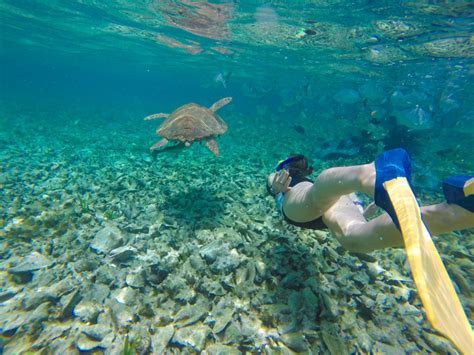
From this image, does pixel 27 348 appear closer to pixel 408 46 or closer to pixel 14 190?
pixel 14 190

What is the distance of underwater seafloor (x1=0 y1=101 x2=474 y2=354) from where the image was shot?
279 centimetres

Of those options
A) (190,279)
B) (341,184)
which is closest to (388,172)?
(341,184)

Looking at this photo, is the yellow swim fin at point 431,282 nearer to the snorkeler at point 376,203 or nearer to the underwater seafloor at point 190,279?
the snorkeler at point 376,203

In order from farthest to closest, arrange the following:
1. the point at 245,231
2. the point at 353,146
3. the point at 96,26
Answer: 1. the point at 96,26
2. the point at 353,146
3. the point at 245,231

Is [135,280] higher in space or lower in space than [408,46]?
lower

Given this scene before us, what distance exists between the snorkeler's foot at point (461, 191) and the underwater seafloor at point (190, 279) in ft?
5.37

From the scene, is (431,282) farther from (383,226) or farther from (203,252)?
(203,252)

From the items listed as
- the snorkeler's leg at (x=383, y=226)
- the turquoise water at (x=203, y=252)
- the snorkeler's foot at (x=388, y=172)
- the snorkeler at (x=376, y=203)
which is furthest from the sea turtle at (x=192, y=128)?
the snorkeler's foot at (x=388, y=172)

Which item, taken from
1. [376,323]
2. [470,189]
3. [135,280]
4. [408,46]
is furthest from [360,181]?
[408,46]

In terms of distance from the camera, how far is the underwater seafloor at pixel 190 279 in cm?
279

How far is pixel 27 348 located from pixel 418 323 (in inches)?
179

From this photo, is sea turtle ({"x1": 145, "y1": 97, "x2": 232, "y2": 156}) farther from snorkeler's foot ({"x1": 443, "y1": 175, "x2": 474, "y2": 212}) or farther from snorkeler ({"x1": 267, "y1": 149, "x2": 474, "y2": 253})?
snorkeler's foot ({"x1": 443, "y1": 175, "x2": 474, "y2": 212})

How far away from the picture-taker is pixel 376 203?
8.13 ft

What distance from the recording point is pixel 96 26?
A: 21.9 meters
